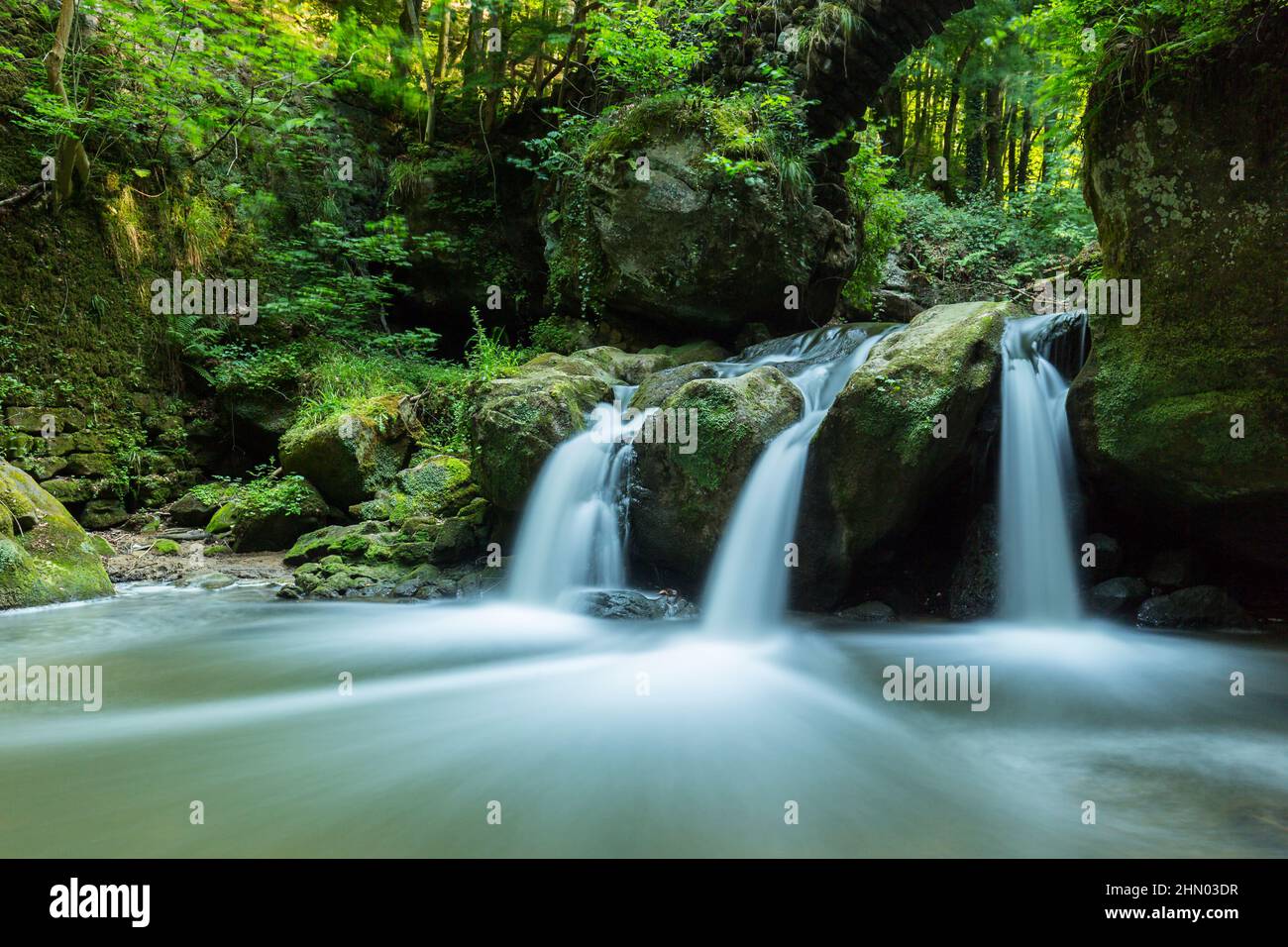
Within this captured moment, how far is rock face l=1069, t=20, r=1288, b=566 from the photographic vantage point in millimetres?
4523

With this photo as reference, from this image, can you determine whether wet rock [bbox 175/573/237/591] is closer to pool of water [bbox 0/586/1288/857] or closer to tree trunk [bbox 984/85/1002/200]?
pool of water [bbox 0/586/1288/857]

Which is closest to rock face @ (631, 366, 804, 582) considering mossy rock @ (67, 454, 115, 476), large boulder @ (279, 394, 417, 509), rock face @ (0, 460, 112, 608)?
large boulder @ (279, 394, 417, 509)

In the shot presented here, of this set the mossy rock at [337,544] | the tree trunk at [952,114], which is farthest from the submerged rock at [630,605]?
the tree trunk at [952,114]

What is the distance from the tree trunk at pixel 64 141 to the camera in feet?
25.6

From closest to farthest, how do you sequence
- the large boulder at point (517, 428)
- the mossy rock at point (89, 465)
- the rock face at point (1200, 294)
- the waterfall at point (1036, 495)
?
the rock face at point (1200, 294) → the waterfall at point (1036, 495) → the large boulder at point (517, 428) → the mossy rock at point (89, 465)

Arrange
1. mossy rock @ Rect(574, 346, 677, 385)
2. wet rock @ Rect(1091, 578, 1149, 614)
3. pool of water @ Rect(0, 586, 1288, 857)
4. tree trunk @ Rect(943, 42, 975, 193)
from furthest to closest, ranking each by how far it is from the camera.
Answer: tree trunk @ Rect(943, 42, 975, 193) < mossy rock @ Rect(574, 346, 677, 385) < wet rock @ Rect(1091, 578, 1149, 614) < pool of water @ Rect(0, 586, 1288, 857)

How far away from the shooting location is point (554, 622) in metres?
5.86

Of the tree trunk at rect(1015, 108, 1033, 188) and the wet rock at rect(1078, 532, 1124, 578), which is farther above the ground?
the tree trunk at rect(1015, 108, 1033, 188)

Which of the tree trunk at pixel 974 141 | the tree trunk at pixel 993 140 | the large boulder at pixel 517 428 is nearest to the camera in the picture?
the large boulder at pixel 517 428

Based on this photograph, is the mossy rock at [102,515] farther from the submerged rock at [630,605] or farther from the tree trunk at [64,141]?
the submerged rock at [630,605]

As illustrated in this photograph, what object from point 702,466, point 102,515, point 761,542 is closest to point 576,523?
point 702,466
